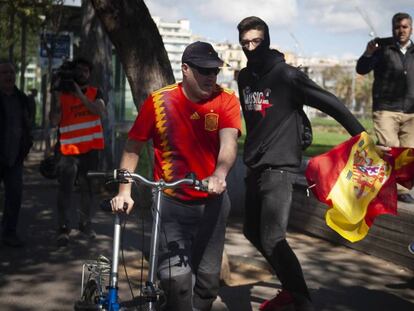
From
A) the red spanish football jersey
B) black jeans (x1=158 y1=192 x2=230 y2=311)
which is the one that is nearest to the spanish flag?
black jeans (x1=158 y1=192 x2=230 y2=311)

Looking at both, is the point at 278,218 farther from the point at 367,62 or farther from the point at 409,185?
the point at 367,62

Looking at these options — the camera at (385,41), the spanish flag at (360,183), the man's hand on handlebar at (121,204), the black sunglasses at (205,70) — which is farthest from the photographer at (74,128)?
the man's hand on handlebar at (121,204)

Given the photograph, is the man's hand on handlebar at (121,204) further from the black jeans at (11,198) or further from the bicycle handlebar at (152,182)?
the black jeans at (11,198)

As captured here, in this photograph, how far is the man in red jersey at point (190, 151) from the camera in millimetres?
4430

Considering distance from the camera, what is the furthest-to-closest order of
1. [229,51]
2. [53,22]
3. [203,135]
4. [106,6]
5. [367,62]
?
[229,51], [53,22], [367,62], [106,6], [203,135]

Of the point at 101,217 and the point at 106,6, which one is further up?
the point at 106,6

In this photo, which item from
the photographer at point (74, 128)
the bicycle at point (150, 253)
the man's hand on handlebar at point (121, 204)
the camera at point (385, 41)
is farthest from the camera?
the photographer at point (74, 128)

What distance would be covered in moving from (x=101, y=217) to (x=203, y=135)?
583 cm

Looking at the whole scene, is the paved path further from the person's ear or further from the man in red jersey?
the person's ear

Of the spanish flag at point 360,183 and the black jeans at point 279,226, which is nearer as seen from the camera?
the spanish flag at point 360,183

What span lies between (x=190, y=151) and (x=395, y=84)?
3.76 metres

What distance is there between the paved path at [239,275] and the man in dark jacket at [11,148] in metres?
0.28

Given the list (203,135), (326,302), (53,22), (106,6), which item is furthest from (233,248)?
(53,22)

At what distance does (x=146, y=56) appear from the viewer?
22.6 ft
